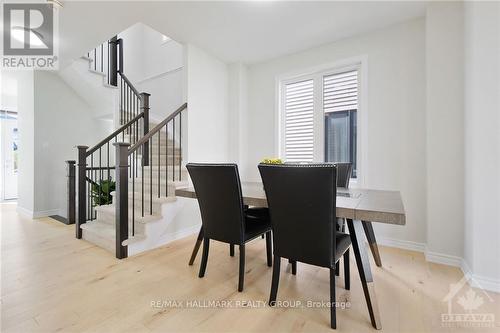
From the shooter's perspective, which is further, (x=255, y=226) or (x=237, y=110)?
(x=237, y=110)

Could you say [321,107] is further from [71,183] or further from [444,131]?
[71,183]

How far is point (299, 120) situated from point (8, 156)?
6958 mm

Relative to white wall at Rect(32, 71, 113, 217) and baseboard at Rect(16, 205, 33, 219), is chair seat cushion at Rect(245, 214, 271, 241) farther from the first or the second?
baseboard at Rect(16, 205, 33, 219)

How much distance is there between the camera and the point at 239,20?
2.57 m

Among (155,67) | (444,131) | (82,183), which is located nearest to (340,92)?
(444,131)

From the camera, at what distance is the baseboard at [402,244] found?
8.13ft

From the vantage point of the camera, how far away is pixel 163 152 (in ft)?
12.8

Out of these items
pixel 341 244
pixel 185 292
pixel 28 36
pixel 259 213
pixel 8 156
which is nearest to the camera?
pixel 341 244

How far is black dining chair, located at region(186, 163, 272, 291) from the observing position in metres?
1.69

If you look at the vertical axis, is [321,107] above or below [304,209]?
above

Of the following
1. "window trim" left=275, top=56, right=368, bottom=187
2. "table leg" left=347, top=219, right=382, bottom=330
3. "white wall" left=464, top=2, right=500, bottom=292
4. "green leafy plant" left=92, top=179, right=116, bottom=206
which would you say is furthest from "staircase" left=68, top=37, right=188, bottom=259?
"white wall" left=464, top=2, right=500, bottom=292

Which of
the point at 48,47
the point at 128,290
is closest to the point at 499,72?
the point at 128,290

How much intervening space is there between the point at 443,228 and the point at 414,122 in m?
1.09

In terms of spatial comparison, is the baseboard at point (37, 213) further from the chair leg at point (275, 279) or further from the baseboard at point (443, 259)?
the baseboard at point (443, 259)
